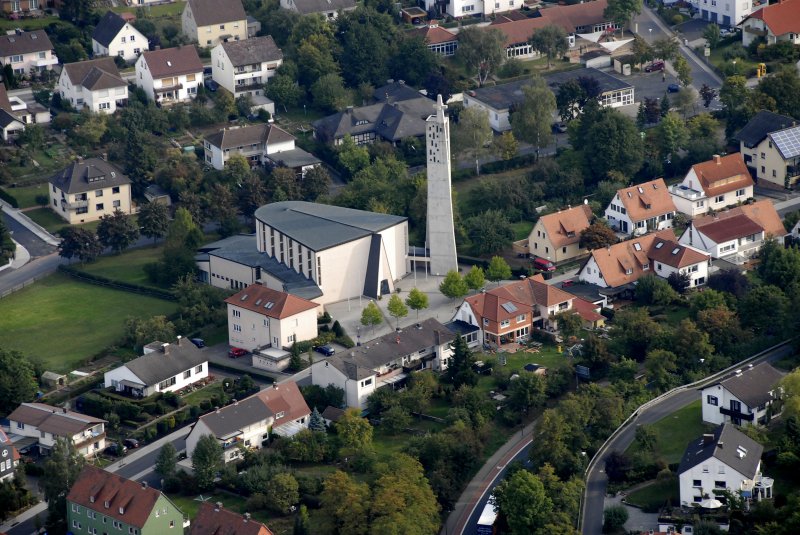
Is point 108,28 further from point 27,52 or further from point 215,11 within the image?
point 215,11

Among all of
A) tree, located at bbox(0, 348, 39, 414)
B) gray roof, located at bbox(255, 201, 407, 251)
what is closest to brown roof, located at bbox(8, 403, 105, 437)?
tree, located at bbox(0, 348, 39, 414)

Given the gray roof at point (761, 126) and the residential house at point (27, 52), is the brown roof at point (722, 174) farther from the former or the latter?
the residential house at point (27, 52)

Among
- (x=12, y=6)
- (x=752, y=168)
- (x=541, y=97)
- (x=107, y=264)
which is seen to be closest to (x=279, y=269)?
(x=107, y=264)

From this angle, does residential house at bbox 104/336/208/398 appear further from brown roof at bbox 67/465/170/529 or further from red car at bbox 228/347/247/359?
brown roof at bbox 67/465/170/529

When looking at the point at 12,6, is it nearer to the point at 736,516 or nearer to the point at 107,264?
the point at 107,264

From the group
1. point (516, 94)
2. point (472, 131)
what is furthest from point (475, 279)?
point (516, 94)

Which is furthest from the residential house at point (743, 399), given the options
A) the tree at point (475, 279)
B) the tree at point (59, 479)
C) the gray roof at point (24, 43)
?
the gray roof at point (24, 43)

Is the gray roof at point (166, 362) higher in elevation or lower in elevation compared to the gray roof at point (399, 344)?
lower
